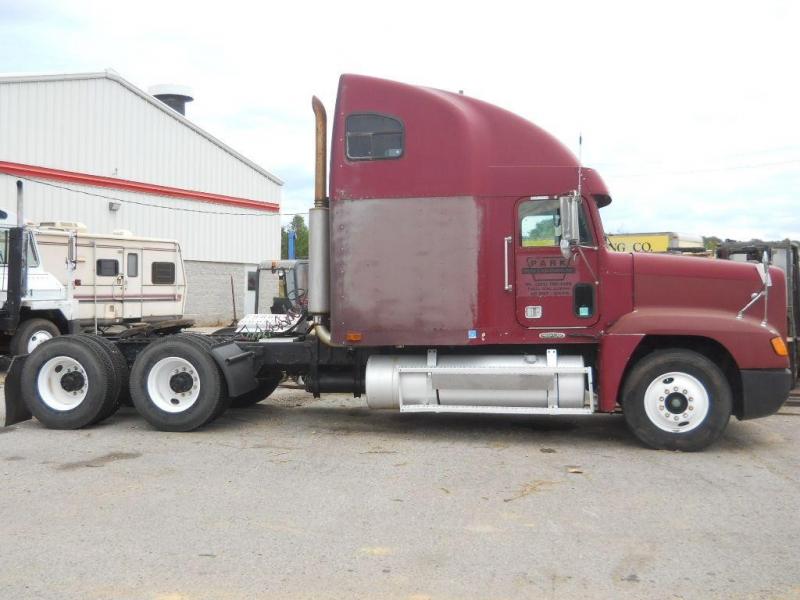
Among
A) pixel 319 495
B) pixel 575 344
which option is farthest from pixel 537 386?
pixel 319 495

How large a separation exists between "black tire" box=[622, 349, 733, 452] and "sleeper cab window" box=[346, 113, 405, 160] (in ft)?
11.0

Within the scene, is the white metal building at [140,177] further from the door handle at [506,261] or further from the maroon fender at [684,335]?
the maroon fender at [684,335]

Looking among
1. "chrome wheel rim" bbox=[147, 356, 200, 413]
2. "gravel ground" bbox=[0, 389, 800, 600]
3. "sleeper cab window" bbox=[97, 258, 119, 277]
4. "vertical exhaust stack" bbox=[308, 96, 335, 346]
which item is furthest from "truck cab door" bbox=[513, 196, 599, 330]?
"sleeper cab window" bbox=[97, 258, 119, 277]

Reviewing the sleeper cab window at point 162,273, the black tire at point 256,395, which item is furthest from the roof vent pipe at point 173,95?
the black tire at point 256,395

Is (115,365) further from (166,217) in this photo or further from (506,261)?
(166,217)

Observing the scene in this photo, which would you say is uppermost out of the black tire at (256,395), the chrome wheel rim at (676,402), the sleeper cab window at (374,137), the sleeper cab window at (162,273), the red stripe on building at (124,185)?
the red stripe on building at (124,185)

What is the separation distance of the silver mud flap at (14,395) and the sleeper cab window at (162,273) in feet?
31.4

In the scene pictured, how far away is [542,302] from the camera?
7.64 metres

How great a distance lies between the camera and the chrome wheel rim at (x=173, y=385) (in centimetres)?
830

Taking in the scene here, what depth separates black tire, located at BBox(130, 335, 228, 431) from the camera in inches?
321

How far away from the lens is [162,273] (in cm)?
1841

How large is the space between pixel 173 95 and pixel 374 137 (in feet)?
82.3

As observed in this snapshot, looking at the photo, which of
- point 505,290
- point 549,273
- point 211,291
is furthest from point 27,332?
point 211,291

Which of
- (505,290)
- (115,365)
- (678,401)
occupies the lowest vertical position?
(678,401)
